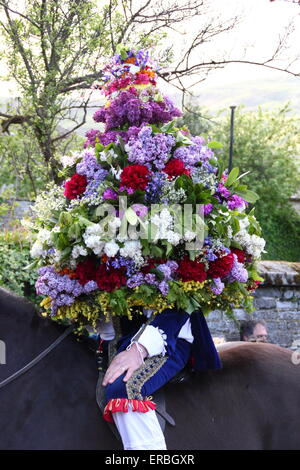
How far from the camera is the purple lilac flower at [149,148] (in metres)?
2.73

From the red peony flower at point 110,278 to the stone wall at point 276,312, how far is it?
5816 millimetres

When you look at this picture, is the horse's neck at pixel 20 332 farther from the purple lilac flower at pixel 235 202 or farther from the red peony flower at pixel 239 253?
the purple lilac flower at pixel 235 202

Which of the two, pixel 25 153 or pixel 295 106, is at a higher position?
pixel 295 106

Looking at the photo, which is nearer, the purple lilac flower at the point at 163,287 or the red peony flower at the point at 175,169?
Answer: the purple lilac flower at the point at 163,287

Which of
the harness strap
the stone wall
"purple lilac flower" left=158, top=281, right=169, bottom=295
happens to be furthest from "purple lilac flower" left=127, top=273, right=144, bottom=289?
the stone wall

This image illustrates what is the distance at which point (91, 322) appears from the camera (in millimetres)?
2932

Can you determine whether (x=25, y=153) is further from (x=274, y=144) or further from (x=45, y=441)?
(x=274, y=144)

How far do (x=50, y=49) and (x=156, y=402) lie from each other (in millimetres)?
6907

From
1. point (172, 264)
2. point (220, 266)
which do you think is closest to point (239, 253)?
point (220, 266)

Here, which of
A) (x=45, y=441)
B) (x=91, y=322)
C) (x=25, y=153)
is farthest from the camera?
(x=25, y=153)

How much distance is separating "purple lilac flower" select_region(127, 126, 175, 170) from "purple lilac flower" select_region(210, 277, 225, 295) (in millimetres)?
724

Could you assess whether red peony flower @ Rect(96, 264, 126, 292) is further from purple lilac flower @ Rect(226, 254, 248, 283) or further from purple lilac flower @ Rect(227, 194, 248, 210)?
purple lilac flower @ Rect(227, 194, 248, 210)
